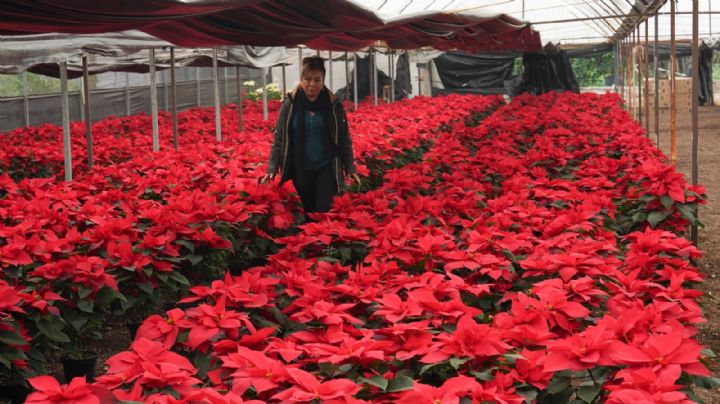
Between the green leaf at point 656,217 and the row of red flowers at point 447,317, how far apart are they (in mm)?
12

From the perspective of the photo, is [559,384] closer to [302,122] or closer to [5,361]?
[5,361]

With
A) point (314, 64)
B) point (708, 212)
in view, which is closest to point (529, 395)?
point (314, 64)

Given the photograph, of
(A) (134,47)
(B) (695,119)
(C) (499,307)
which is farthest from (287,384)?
(A) (134,47)

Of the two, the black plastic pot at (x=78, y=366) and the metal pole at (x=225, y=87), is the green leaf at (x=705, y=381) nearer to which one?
the black plastic pot at (x=78, y=366)

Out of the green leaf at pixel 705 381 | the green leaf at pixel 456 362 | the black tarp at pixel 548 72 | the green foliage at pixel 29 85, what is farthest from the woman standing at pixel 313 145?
the black tarp at pixel 548 72

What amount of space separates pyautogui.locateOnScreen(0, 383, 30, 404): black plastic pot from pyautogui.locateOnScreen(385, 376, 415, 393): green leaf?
2011 millimetres

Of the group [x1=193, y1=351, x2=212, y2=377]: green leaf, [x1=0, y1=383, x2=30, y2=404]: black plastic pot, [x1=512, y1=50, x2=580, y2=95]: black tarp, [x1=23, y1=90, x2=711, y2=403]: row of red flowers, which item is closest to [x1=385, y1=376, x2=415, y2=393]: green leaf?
[x1=23, y1=90, x2=711, y2=403]: row of red flowers

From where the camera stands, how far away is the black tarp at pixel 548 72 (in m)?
27.0

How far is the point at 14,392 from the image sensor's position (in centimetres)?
380

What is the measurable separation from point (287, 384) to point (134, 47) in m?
7.23

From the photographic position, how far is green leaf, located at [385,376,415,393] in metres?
2.33

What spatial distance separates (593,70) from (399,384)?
39265mm

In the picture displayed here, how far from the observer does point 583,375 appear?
8.06ft

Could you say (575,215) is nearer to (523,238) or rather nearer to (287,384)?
(523,238)
